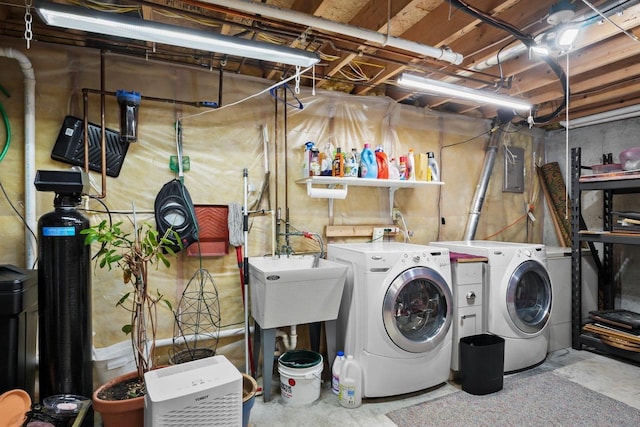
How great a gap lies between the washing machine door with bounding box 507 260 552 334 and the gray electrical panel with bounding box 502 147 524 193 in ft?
4.57

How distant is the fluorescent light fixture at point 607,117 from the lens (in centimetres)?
362

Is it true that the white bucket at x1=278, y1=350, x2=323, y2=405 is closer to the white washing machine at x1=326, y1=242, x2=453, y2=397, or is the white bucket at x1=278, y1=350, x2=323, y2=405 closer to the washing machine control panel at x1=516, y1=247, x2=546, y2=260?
the white washing machine at x1=326, y1=242, x2=453, y2=397

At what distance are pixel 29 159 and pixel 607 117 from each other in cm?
520

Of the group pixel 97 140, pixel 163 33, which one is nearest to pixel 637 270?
pixel 163 33

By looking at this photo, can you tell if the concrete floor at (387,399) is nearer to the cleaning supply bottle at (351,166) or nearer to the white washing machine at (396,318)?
the white washing machine at (396,318)

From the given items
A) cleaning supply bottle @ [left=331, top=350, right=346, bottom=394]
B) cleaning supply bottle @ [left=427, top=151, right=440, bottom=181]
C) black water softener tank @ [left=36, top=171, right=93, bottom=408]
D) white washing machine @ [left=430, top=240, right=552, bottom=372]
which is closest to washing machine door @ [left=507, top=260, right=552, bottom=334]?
white washing machine @ [left=430, top=240, right=552, bottom=372]

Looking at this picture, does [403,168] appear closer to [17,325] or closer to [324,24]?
[324,24]

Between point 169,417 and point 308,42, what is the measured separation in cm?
228

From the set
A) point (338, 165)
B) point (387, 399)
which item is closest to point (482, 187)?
point (338, 165)

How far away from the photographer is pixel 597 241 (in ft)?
10.8

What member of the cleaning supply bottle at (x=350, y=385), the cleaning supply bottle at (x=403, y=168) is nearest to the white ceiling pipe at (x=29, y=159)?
the cleaning supply bottle at (x=350, y=385)

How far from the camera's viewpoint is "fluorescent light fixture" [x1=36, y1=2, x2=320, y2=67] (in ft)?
5.24

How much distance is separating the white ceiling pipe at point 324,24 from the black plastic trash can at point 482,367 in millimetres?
2061

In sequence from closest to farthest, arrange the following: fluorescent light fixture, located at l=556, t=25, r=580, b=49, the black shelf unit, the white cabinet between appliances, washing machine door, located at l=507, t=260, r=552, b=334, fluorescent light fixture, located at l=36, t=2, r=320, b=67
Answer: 1. fluorescent light fixture, located at l=36, t=2, r=320, b=67
2. fluorescent light fixture, located at l=556, t=25, r=580, b=49
3. the white cabinet between appliances
4. washing machine door, located at l=507, t=260, r=552, b=334
5. the black shelf unit
